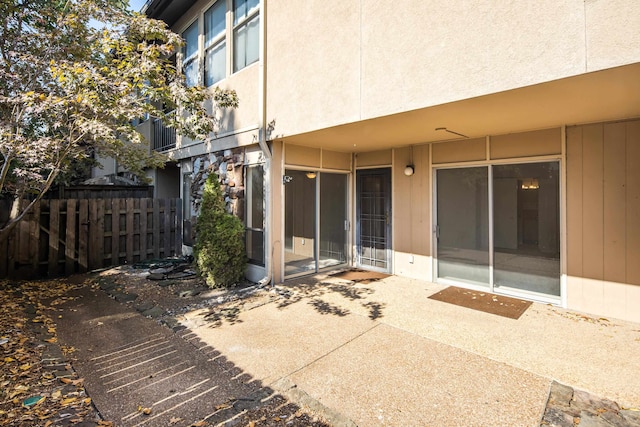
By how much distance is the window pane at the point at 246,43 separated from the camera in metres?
6.76

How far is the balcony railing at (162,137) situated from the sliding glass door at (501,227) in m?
7.99

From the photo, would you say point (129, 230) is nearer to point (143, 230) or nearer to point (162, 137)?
point (143, 230)

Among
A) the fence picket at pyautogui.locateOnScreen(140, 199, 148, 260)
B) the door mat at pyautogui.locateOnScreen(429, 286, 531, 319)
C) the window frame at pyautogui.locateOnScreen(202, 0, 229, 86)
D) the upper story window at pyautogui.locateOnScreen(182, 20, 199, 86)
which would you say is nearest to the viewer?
the door mat at pyautogui.locateOnScreen(429, 286, 531, 319)

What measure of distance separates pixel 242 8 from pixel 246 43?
82 centimetres

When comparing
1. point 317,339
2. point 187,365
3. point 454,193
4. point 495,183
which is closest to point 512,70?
point 495,183

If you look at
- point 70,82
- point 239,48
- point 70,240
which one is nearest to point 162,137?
point 70,240

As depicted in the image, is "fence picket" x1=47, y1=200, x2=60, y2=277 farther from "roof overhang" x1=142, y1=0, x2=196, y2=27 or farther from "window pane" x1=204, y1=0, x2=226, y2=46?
"roof overhang" x1=142, y1=0, x2=196, y2=27

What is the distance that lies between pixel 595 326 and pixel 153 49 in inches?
312

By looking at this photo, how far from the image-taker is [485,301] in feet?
18.4

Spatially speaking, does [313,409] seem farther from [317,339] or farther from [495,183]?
[495,183]

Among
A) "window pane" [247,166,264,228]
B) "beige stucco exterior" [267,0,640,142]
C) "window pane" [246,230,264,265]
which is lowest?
"window pane" [246,230,264,265]

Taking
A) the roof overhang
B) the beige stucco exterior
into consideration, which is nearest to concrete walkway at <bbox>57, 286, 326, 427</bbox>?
the beige stucco exterior

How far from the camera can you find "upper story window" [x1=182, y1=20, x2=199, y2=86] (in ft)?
28.8

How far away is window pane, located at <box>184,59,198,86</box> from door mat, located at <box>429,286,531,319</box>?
317 inches
